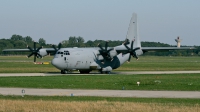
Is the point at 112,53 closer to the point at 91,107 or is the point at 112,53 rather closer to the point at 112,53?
the point at 112,53

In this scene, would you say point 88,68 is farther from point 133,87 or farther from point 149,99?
point 149,99

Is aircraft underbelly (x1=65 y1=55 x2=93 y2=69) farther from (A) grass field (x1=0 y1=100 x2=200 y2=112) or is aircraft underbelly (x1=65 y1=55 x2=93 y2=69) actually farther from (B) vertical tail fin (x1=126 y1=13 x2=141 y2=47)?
(A) grass field (x1=0 y1=100 x2=200 y2=112)

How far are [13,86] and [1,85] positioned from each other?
1414mm

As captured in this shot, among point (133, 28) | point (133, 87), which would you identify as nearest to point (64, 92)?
point (133, 87)

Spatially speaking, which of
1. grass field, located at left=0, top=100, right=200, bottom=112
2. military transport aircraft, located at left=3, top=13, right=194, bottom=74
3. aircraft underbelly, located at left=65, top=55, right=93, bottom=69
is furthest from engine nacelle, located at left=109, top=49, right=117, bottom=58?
grass field, located at left=0, top=100, right=200, bottom=112

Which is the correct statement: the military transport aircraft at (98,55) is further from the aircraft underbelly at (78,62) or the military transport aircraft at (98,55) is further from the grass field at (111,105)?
the grass field at (111,105)

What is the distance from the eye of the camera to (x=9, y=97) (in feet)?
90.4

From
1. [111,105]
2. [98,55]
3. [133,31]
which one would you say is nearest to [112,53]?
[98,55]

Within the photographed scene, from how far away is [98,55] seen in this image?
58344 mm

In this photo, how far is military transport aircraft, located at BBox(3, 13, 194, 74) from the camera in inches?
2165

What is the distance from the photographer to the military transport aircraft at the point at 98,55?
55.0 metres

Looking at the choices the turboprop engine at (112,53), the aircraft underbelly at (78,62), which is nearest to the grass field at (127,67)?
the aircraft underbelly at (78,62)

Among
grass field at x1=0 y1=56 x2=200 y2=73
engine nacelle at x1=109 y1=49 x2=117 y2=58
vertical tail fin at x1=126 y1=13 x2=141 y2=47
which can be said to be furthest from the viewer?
grass field at x1=0 y1=56 x2=200 y2=73

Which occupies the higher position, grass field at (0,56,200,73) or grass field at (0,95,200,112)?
grass field at (0,95,200,112)
